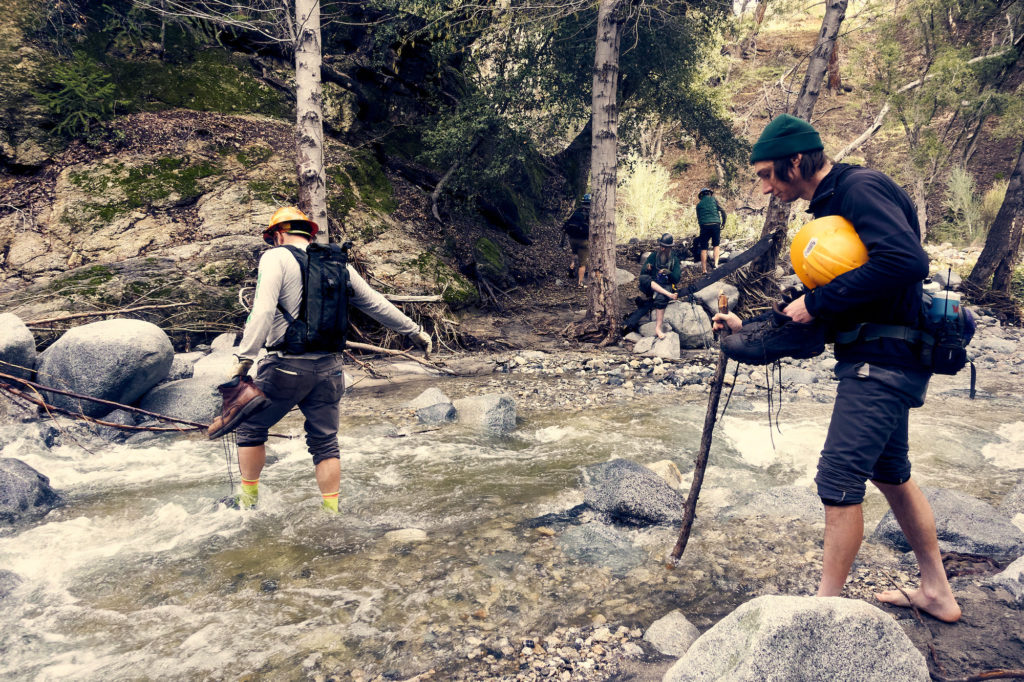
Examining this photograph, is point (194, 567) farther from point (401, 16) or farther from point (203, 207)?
point (401, 16)

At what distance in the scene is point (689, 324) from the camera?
1082cm

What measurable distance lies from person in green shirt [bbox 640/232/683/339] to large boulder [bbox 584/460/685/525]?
5871mm

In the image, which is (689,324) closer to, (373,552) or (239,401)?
(373,552)

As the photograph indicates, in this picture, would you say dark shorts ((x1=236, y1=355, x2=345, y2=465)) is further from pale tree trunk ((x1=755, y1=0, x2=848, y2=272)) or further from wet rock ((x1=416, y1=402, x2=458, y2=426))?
pale tree trunk ((x1=755, y1=0, x2=848, y2=272))

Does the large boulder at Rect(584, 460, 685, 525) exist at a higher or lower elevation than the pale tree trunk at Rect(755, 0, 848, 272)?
lower

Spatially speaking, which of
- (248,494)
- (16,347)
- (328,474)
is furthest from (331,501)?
(16,347)

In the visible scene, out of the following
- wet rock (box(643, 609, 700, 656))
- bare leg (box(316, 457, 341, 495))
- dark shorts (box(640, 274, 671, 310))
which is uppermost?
dark shorts (box(640, 274, 671, 310))

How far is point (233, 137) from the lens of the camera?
1082 centimetres

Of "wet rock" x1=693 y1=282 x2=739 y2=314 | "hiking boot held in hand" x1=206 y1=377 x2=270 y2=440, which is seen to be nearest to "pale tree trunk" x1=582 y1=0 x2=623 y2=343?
"wet rock" x1=693 y1=282 x2=739 y2=314

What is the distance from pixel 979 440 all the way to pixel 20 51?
14380 millimetres

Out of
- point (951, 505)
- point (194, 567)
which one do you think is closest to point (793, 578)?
point (951, 505)

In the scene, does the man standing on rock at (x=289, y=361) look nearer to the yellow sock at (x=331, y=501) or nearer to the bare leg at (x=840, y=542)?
the yellow sock at (x=331, y=501)

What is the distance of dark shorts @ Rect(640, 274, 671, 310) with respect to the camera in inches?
400

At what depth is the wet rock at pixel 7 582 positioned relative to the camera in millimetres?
3458
